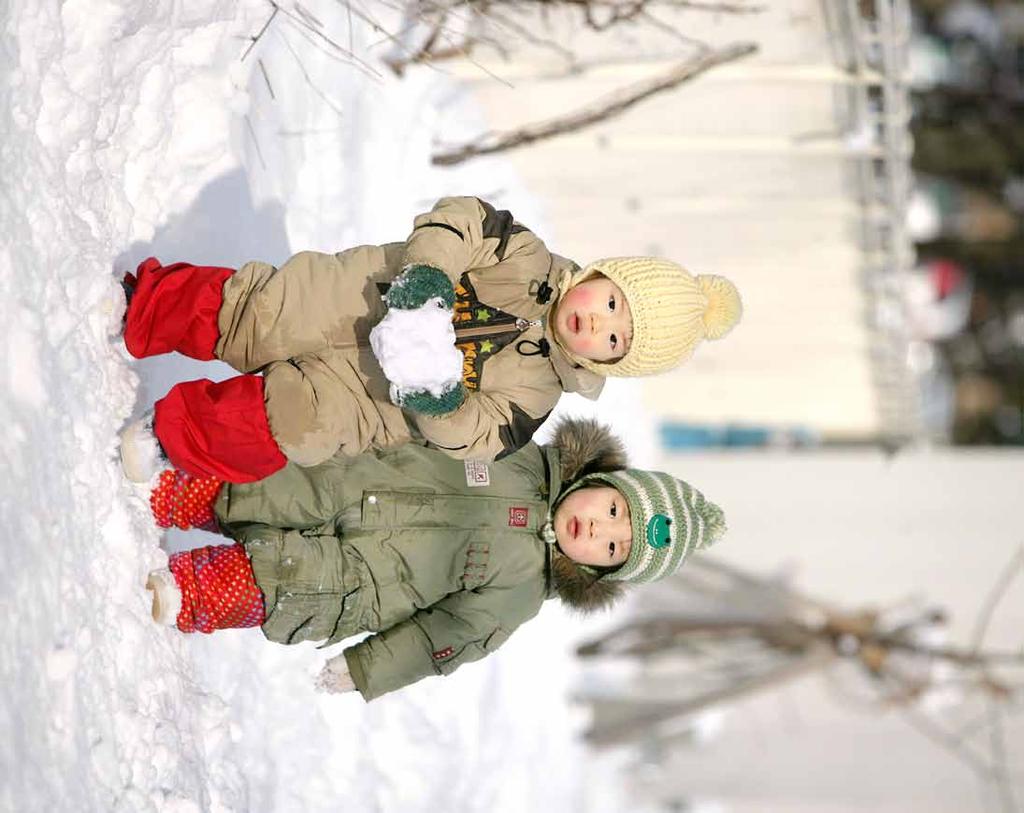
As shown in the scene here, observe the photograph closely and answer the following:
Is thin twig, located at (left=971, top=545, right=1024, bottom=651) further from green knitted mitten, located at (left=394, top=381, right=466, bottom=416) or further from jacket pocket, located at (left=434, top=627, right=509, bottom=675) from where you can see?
green knitted mitten, located at (left=394, top=381, right=466, bottom=416)

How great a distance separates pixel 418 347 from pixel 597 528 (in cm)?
69

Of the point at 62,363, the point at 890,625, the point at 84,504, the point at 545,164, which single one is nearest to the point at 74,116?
the point at 62,363

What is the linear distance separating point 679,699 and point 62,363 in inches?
168

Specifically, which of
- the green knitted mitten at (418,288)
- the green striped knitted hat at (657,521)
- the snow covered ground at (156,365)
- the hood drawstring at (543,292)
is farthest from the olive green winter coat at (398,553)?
the green knitted mitten at (418,288)

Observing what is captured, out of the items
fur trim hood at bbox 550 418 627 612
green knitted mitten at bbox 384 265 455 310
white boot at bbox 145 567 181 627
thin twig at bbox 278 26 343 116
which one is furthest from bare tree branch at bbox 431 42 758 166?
white boot at bbox 145 567 181 627

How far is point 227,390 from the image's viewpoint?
7.74 ft

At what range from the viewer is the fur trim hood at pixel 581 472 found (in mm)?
2717

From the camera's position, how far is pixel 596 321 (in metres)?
2.37

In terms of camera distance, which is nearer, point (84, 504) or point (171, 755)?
point (84, 504)

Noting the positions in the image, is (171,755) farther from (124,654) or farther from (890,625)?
(890,625)

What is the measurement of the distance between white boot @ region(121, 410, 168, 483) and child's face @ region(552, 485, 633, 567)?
863 millimetres

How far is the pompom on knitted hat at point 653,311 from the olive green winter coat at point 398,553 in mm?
414

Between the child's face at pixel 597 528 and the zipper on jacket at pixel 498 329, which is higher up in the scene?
the zipper on jacket at pixel 498 329

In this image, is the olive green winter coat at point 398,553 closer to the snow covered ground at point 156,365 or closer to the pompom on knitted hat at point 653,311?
the snow covered ground at point 156,365
